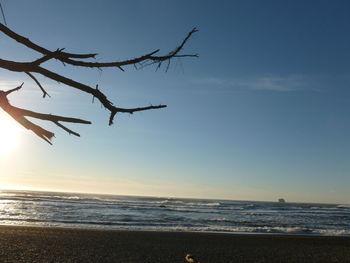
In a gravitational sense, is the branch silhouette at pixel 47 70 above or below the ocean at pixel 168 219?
above

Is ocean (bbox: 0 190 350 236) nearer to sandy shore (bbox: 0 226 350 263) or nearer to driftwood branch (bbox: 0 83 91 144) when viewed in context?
sandy shore (bbox: 0 226 350 263)

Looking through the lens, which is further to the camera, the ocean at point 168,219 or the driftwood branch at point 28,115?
the ocean at point 168,219

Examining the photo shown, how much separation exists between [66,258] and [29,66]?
10.4 meters

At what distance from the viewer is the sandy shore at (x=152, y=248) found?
35.3 feet

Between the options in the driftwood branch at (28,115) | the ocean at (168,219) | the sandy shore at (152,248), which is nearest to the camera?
the driftwood branch at (28,115)

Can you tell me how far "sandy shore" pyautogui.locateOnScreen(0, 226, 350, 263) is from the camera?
10.8 m

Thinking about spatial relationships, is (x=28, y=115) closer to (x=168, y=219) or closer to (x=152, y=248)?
(x=152, y=248)

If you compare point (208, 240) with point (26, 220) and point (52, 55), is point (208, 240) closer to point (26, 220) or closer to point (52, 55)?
point (26, 220)

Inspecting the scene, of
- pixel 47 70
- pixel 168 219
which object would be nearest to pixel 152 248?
pixel 47 70

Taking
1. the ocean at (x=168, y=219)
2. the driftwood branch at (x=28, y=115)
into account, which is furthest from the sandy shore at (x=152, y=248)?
the driftwood branch at (x=28, y=115)

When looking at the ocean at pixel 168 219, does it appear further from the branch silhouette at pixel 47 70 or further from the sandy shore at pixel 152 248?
the branch silhouette at pixel 47 70

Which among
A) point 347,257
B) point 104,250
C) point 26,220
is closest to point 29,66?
point 104,250

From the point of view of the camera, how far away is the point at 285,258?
462 inches

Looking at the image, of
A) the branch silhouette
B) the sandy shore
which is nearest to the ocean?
the sandy shore
